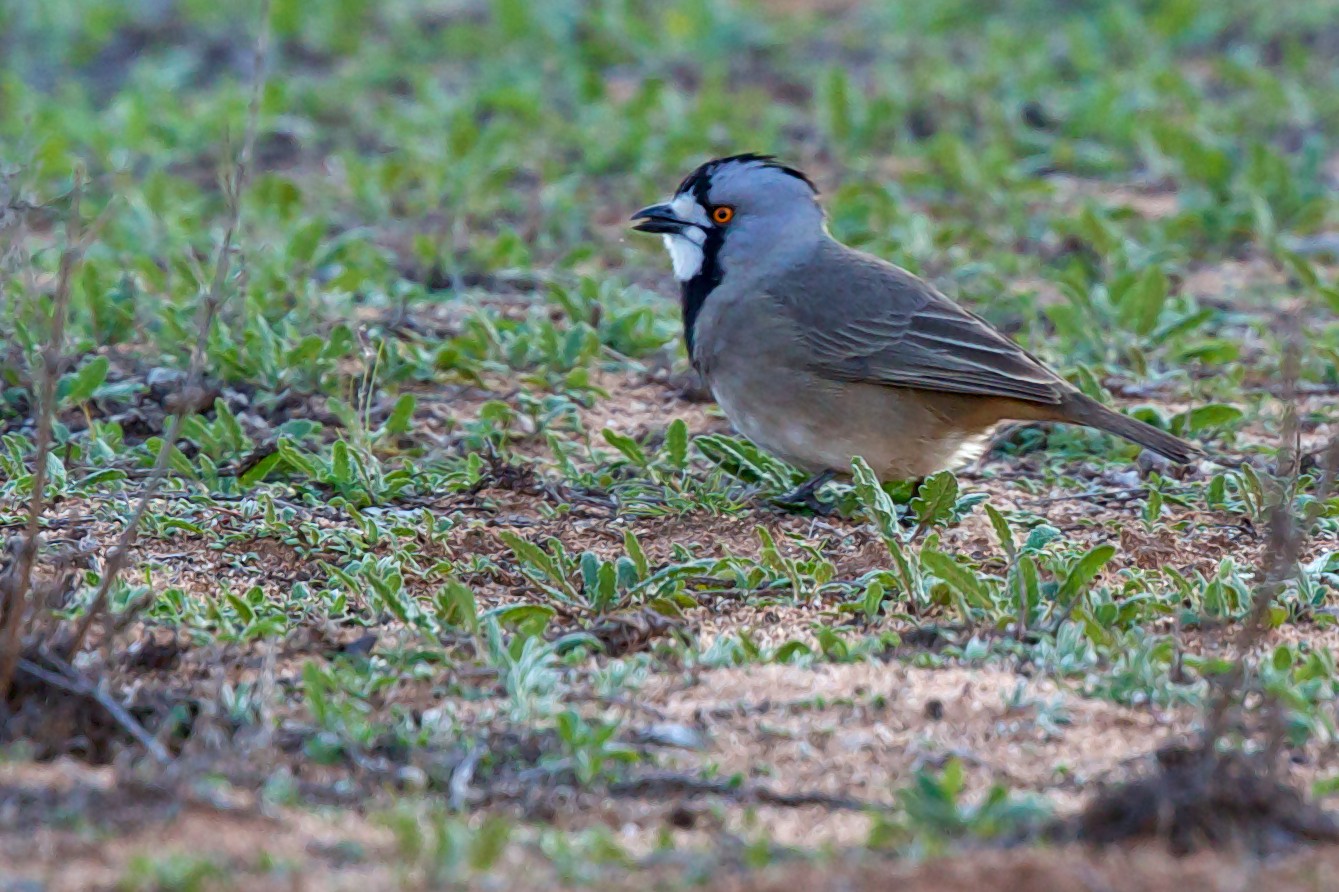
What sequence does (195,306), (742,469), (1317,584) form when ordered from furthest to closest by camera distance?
(195,306)
(742,469)
(1317,584)

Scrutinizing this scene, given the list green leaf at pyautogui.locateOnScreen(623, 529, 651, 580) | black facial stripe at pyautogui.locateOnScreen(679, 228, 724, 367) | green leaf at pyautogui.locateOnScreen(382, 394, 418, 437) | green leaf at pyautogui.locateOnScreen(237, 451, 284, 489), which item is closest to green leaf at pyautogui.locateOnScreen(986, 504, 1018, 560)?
green leaf at pyautogui.locateOnScreen(623, 529, 651, 580)

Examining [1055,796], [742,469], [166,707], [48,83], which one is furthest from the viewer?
[48,83]

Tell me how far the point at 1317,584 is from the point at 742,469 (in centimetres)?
196

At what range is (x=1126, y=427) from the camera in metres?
5.84

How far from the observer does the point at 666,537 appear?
18.2 ft

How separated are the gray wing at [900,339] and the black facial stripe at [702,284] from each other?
0.27 m

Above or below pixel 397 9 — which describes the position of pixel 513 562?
below

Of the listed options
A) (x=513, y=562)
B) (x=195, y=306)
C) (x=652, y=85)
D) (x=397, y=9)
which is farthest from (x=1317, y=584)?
(x=397, y=9)

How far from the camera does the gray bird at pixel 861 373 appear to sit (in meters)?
5.86

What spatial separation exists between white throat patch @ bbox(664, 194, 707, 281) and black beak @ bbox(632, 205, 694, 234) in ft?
0.05

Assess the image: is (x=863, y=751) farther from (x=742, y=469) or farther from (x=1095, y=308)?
(x=1095, y=308)

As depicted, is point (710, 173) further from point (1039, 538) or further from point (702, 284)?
point (1039, 538)

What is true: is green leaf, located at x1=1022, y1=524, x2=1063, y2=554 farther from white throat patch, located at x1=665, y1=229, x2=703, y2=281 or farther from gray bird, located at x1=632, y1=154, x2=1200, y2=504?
white throat patch, located at x1=665, y1=229, x2=703, y2=281

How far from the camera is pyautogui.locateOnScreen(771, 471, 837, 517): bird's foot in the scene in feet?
19.2
